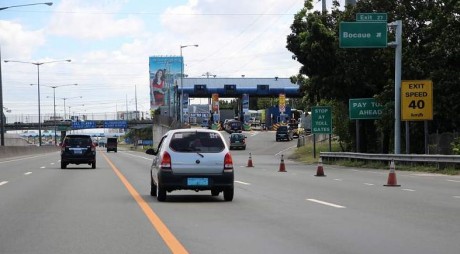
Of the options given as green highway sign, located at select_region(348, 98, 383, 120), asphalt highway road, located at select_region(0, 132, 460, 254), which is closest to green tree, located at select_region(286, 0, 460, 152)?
green highway sign, located at select_region(348, 98, 383, 120)

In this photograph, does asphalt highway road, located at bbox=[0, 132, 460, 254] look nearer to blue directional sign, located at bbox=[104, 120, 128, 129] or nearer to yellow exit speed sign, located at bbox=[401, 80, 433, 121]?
yellow exit speed sign, located at bbox=[401, 80, 433, 121]

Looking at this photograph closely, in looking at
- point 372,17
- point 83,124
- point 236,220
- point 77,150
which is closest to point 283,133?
point 372,17

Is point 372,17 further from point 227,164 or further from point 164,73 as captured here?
point 164,73

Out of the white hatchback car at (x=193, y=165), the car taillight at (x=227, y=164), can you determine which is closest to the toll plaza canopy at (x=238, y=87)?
the white hatchback car at (x=193, y=165)

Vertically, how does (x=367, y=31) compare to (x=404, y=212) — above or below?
above

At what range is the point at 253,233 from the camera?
10531 mm

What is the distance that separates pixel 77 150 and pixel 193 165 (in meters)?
19.4

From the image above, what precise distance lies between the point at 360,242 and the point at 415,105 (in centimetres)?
2462

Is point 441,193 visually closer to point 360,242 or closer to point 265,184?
point 265,184

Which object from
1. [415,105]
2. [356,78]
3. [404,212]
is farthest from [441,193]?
[356,78]

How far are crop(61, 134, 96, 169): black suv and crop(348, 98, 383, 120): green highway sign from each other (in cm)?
1547

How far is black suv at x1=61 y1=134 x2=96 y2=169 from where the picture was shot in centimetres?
3322

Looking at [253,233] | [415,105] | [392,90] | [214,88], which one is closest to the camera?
[253,233]

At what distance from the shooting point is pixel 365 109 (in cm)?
3934
